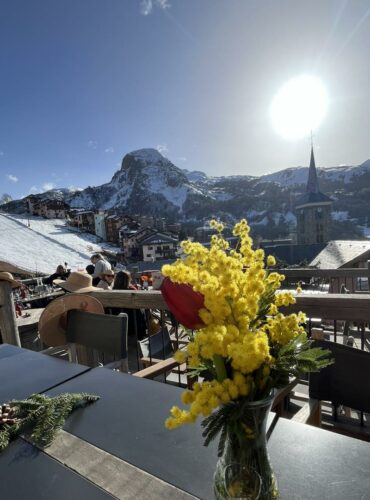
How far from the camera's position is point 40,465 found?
88 centimetres

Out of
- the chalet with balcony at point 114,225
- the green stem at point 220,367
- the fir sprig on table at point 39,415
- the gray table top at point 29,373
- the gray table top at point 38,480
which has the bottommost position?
the gray table top at point 29,373

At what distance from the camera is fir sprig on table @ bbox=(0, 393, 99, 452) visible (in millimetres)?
1010

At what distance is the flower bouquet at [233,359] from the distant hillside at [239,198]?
102m

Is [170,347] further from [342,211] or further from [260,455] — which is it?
[342,211]

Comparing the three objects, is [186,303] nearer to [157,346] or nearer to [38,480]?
[38,480]

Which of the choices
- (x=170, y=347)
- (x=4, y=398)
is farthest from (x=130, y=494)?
(x=170, y=347)

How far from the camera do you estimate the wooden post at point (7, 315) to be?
3.01 meters

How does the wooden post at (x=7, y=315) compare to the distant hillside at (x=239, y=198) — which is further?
the distant hillside at (x=239, y=198)

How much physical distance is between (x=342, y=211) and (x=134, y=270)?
131295 millimetres

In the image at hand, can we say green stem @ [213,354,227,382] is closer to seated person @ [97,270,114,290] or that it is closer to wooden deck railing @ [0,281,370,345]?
wooden deck railing @ [0,281,370,345]

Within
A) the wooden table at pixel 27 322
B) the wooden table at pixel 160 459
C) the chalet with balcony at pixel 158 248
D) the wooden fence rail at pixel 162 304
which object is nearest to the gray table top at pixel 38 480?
the wooden table at pixel 160 459

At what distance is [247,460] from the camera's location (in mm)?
601

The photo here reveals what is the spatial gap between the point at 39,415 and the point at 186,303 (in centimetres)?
86

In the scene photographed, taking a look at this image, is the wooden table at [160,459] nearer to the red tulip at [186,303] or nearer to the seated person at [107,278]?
the red tulip at [186,303]
